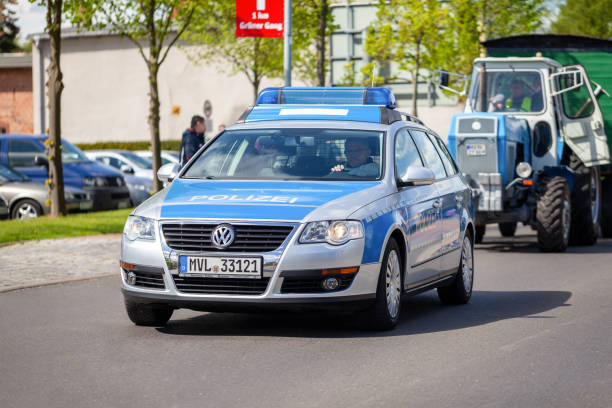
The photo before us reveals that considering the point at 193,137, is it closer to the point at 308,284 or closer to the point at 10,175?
the point at 10,175

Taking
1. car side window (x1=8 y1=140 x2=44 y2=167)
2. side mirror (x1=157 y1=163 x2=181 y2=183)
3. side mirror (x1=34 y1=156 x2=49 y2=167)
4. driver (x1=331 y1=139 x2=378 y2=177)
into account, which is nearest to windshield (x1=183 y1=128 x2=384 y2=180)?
driver (x1=331 y1=139 x2=378 y2=177)

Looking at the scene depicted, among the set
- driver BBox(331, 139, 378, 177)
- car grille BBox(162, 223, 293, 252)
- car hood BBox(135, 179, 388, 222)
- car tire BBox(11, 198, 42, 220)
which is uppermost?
driver BBox(331, 139, 378, 177)

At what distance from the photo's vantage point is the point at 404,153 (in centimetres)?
967

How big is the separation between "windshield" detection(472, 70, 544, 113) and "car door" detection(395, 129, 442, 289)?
324 inches

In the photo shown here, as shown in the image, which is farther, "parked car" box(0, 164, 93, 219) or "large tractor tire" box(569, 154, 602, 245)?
"parked car" box(0, 164, 93, 219)

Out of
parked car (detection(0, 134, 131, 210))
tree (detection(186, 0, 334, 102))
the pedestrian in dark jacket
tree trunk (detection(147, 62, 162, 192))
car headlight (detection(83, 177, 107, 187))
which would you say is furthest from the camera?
tree (detection(186, 0, 334, 102))

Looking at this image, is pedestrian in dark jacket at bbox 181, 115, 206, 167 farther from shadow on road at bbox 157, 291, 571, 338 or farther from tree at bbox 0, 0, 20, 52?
tree at bbox 0, 0, 20, 52

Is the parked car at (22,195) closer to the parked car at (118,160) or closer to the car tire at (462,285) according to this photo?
the parked car at (118,160)

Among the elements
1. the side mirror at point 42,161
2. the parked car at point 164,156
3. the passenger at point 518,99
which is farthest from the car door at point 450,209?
the parked car at point 164,156

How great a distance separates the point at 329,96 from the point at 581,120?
855 centimetres

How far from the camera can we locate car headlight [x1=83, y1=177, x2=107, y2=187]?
76.7 feet

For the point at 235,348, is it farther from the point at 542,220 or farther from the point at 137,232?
the point at 542,220

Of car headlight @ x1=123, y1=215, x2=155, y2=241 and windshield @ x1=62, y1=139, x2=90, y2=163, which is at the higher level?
car headlight @ x1=123, y1=215, x2=155, y2=241

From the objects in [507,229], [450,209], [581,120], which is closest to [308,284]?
[450,209]
